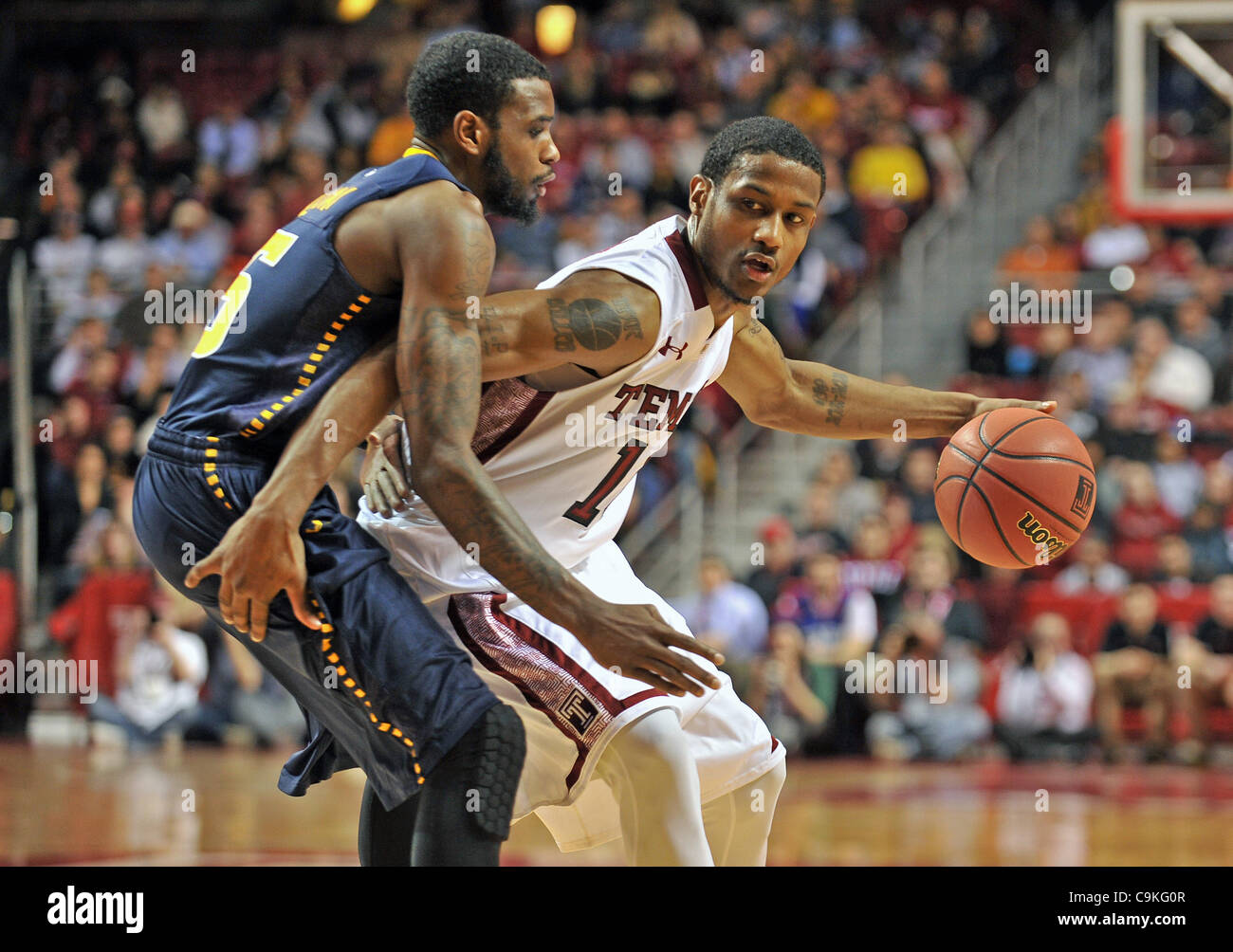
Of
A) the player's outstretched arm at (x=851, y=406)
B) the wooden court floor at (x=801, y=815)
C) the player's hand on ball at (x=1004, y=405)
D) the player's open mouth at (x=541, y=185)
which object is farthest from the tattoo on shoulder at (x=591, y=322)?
the wooden court floor at (x=801, y=815)

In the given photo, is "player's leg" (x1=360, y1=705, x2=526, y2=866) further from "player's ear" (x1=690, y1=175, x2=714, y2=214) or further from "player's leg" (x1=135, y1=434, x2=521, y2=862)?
"player's ear" (x1=690, y1=175, x2=714, y2=214)

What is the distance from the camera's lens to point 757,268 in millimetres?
3271

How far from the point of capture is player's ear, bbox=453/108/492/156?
323 cm

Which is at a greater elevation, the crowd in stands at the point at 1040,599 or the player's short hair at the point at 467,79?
the player's short hair at the point at 467,79

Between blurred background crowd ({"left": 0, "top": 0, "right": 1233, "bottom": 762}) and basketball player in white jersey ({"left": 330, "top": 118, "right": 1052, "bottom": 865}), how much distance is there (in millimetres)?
5637

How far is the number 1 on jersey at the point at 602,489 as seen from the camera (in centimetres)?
339

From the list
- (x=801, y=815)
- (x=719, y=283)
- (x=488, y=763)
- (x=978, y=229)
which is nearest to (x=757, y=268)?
(x=719, y=283)

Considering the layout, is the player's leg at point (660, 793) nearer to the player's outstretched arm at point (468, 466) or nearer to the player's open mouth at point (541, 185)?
the player's outstretched arm at point (468, 466)

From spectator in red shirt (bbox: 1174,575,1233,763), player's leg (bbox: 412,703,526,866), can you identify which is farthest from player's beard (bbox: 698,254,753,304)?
spectator in red shirt (bbox: 1174,575,1233,763)

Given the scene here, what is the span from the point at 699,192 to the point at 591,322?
0.59m

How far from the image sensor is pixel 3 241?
1120 centimetres

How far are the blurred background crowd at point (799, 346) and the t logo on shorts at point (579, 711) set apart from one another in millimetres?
5956
